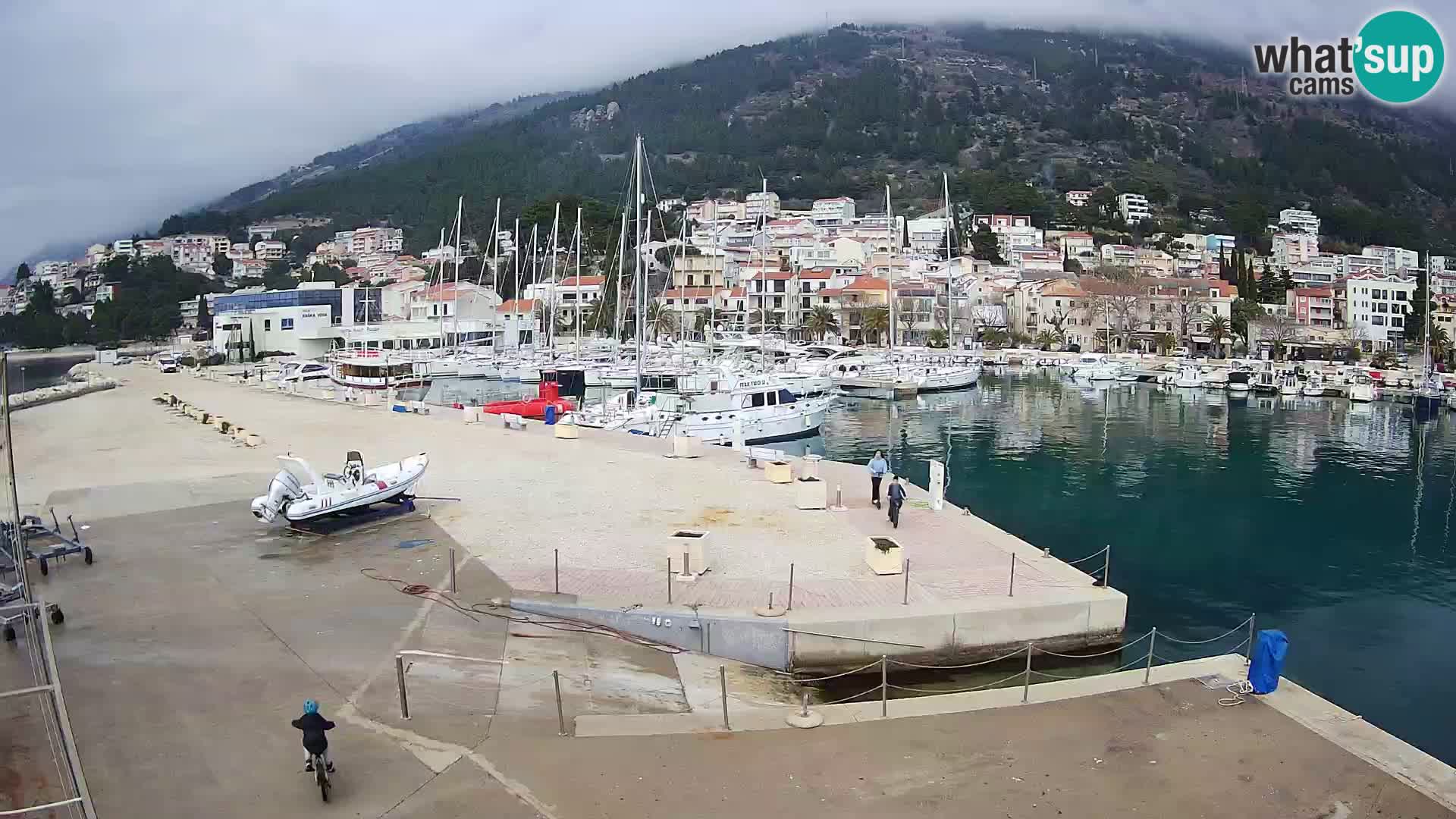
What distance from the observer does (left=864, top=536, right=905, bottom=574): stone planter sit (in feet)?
42.1

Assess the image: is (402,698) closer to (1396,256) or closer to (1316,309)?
(1316,309)

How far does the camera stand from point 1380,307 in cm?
9438

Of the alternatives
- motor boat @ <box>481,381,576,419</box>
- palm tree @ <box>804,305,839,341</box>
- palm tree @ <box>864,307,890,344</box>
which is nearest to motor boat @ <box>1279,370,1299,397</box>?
palm tree @ <box>864,307,890,344</box>

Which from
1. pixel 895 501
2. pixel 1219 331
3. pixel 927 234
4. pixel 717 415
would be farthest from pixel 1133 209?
pixel 895 501

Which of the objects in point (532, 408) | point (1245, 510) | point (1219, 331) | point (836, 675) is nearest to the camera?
point (836, 675)

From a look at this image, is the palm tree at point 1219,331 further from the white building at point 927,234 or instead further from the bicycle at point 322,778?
the bicycle at point 322,778

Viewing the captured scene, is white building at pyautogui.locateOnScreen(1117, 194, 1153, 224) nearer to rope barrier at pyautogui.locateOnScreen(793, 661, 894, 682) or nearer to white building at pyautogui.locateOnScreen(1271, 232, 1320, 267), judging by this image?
white building at pyautogui.locateOnScreen(1271, 232, 1320, 267)

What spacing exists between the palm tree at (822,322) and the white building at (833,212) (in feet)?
210

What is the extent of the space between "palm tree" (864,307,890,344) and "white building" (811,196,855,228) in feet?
217

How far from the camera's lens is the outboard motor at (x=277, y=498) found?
14922 millimetres

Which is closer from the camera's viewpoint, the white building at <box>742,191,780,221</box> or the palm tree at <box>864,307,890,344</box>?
the palm tree at <box>864,307,890,344</box>

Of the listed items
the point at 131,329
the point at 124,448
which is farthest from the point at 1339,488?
the point at 131,329

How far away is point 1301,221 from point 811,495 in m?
188

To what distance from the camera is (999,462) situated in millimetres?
33719
